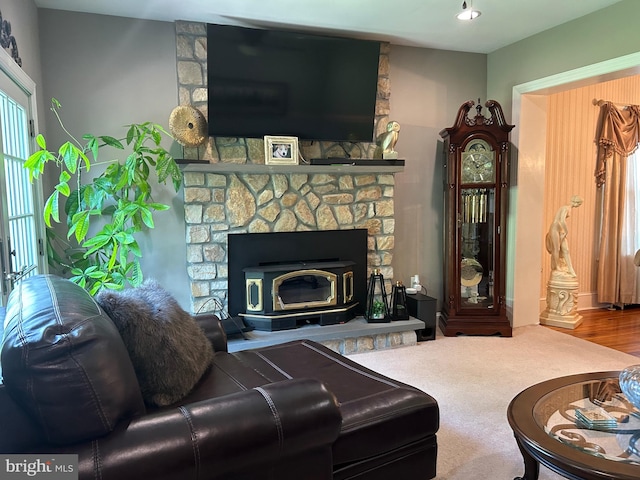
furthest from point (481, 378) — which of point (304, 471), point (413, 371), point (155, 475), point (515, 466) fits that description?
point (155, 475)

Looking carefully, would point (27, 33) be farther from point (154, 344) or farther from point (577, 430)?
point (577, 430)

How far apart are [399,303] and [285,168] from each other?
153 centimetres

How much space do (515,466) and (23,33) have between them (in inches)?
142

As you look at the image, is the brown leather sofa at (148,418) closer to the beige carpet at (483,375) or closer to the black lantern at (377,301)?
the beige carpet at (483,375)

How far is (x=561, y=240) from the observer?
4.61 m

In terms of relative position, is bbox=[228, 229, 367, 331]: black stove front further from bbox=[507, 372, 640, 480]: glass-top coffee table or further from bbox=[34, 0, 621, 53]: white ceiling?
bbox=[507, 372, 640, 480]: glass-top coffee table

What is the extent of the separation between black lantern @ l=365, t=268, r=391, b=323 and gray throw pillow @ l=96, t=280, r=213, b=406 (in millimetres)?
2314

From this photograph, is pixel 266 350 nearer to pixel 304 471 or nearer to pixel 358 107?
pixel 304 471

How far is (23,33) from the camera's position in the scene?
9.43 ft

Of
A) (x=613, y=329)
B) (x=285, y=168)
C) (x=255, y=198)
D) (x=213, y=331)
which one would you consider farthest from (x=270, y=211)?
(x=613, y=329)

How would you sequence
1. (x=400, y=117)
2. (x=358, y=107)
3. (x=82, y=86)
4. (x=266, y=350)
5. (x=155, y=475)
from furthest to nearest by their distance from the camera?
(x=400, y=117) < (x=358, y=107) < (x=82, y=86) < (x=266, y=350) < (x=155, y=475)

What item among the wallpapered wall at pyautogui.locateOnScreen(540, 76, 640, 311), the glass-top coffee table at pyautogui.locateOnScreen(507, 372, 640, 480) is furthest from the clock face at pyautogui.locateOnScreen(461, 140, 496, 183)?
the glass-top coffee table at pyautogui.locateOnScreen(507, 372, 640, 480)

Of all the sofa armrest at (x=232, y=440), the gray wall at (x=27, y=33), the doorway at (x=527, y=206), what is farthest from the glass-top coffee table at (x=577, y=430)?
the gray wall at (x=27, y=33)

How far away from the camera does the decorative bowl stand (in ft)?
5.68
